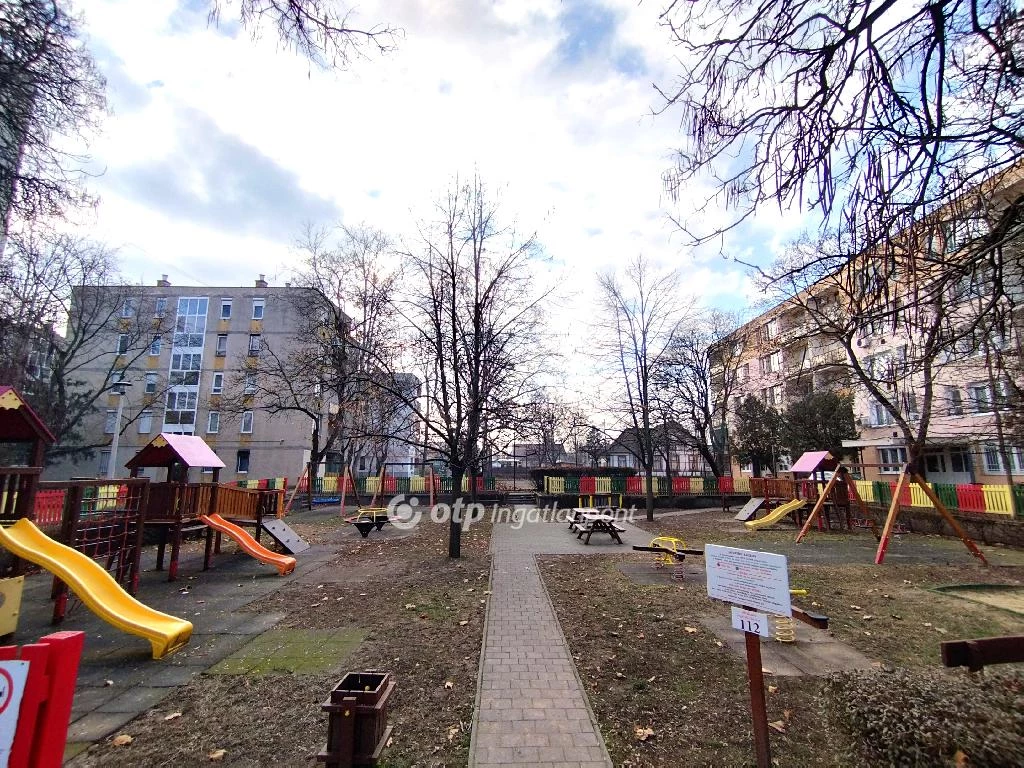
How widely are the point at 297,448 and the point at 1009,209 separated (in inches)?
1551

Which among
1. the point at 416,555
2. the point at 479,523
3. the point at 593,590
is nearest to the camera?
the point at 593,590

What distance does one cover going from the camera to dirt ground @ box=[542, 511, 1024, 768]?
11.3 feet

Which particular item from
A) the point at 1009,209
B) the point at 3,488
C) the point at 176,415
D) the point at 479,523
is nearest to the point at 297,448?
the point at 176,415

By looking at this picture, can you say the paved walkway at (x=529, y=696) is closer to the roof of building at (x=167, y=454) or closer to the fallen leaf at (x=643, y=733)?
the fallen leaf at (x=643, y=733)

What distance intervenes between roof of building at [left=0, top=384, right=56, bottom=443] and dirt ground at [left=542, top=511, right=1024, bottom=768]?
881cm

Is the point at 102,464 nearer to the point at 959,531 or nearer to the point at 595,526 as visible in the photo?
the point at 595,526

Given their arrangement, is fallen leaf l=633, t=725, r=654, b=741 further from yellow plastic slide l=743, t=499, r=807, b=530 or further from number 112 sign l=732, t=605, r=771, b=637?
yellow plastic slide l=743, t=499, r=807, b=530

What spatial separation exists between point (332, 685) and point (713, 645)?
4185 mm

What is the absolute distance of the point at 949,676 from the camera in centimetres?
309

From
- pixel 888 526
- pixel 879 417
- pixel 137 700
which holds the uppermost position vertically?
pixel 879 417

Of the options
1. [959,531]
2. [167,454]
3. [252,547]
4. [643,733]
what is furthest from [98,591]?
[959,531]

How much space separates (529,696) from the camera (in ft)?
13.9

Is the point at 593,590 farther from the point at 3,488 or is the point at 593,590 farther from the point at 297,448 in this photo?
the point at 297,448
